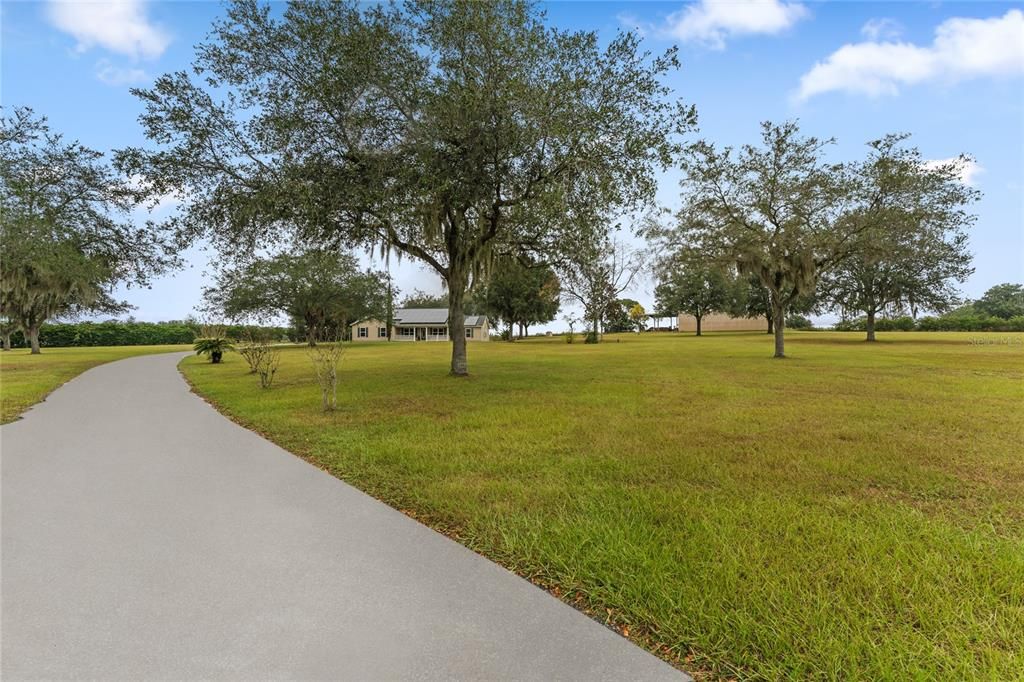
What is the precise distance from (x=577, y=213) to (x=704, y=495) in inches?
331

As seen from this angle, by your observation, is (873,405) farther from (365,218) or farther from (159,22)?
(159,22)

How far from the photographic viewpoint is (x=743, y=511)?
3.37 m

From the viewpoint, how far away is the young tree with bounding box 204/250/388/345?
37062 mm

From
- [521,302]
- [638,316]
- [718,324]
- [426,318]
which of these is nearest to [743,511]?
[521,302]

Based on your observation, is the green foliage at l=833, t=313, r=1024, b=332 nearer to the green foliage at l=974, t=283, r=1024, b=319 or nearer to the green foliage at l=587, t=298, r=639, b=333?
the green foliage at l=974, t=283, r=1024, b=319

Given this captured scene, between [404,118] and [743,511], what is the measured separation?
1051cm

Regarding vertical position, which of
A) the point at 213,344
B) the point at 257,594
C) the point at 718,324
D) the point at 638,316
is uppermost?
the point at 638,316

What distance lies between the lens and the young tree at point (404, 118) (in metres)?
9.38

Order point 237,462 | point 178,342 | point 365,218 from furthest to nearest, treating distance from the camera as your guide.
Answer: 1. point 178,342
2. point 365,218
3. point 237,462

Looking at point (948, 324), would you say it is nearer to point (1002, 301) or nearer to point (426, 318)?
point (1002, 301)

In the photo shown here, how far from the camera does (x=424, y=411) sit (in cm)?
776

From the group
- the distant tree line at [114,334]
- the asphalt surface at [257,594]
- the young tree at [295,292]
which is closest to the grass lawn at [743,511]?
the asphalt surface at [257,594]

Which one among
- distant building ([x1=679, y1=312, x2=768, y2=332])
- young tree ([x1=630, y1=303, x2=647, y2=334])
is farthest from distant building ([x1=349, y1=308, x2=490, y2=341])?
distant building ([x1=679, y1=312, x2=768, y2=332])

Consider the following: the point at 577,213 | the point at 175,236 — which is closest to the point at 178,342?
the point at 175,236
